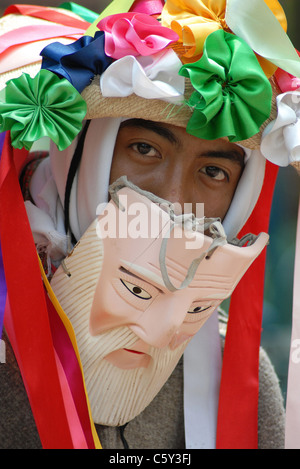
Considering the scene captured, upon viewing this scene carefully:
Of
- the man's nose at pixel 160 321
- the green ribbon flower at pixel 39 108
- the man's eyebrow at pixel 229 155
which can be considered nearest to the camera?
the green ribbon flower at pixel 39 108

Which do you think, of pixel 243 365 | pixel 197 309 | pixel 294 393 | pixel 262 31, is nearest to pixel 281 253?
pixel 243 365

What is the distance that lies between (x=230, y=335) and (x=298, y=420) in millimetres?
279

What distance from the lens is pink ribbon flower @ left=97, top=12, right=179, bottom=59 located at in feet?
4.01

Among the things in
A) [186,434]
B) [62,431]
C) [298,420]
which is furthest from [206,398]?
[62,431]

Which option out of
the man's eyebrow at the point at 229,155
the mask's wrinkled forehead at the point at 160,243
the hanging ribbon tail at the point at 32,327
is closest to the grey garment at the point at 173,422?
the hanging ribbon tail at the point at 32,327

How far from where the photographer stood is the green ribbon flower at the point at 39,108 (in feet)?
3.88

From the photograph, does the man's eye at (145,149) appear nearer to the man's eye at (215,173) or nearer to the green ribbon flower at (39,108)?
the man's eye at (215,173)

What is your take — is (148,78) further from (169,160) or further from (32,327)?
(32,327)

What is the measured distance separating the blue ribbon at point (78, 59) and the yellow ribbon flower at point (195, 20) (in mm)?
143

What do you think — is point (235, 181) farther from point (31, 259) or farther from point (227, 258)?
point (31, 259)

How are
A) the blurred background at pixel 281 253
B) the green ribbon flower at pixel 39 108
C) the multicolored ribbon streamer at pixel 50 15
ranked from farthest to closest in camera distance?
the blurred background at pixel 281 253, the multicolored ribbon streamer at pixel 50 15, the green ribbon flower at pixel 39 108

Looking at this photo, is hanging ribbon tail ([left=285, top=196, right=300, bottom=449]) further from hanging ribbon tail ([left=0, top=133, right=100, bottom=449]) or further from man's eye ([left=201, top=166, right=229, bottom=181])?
hanging ribbon tail ([left=0, top=133, right=100, bottom=449])

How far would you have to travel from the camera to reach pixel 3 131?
1.21 meters

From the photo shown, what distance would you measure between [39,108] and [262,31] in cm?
45
